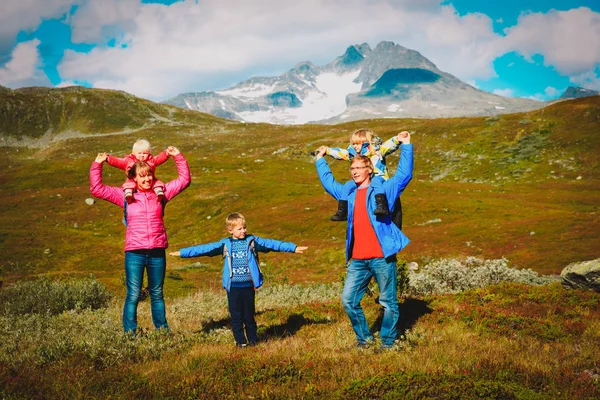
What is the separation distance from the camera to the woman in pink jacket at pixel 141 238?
27.6 feet

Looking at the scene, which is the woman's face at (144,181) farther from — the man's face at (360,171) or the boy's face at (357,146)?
the boy's face at (357,146)

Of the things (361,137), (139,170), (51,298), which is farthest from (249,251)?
(51,298)

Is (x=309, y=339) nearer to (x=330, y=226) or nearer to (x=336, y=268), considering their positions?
(x=336, y=268)

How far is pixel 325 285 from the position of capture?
18312 mm

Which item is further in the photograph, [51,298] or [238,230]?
[51,298]

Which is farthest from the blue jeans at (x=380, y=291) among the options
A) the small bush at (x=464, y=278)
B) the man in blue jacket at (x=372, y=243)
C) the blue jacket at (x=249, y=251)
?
the small bush at (x=464, y=278)

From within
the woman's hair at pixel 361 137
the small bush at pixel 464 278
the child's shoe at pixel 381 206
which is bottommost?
the small bush at pixel 464 278

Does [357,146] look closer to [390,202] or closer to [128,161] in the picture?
[390,202]

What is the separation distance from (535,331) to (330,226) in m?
21.9

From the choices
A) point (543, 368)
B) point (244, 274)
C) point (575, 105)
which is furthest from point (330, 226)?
point (575, 105)

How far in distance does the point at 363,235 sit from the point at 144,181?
172 inches

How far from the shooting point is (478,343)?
786 cm

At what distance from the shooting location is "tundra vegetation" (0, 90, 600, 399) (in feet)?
19.9

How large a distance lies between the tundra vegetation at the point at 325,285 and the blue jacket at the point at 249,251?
1286 mm
